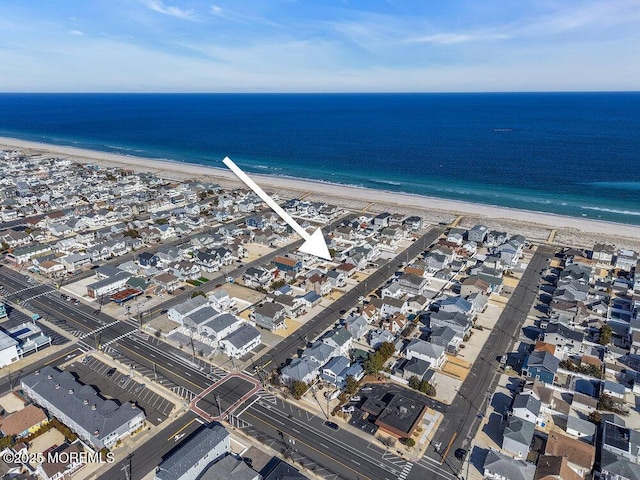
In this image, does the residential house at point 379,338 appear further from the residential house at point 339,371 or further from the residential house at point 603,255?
the residential house at point 603,255

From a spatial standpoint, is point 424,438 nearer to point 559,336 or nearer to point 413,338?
point 413,338

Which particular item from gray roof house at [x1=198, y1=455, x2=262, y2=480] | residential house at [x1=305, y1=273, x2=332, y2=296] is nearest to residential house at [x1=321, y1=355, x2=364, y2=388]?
gray roof house at [x1=198, y1=455, x2=262, y2=480]

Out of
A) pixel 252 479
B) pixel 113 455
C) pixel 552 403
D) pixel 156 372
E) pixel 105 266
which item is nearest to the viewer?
pixel 252 479

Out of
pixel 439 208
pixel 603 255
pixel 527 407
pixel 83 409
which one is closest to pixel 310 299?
pixel 527 407

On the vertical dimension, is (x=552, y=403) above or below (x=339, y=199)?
below

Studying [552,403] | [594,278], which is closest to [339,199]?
[594,278]

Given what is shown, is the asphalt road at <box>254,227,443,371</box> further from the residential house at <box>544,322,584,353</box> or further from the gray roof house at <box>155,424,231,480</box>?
the residential house at <box>544,322,584,353</box>
